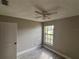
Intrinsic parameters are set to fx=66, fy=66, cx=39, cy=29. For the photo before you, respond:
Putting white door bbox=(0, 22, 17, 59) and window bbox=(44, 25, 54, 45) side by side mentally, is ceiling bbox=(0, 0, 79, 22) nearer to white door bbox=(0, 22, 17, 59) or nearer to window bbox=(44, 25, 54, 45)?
white door bbox=(0, 22, 17, 59)

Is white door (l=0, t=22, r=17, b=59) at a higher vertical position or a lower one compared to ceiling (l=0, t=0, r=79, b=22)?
lower

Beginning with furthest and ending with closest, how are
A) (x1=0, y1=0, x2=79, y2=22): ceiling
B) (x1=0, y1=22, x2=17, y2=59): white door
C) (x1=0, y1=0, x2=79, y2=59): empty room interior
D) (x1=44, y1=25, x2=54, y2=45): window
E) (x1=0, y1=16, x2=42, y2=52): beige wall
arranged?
(x1=44, y1=25, x2=54, y2=45): window < (x1=0, y1=16, x2=42, y2=52): beige wall < (x1=0, y1=22, x2=17, y2=59): white door < (x1=0, y1=0, x2=79, y2=59): empty room interior < (x1=0, y1=0, x2=79, y2=22): ceiling

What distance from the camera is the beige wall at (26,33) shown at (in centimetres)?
399

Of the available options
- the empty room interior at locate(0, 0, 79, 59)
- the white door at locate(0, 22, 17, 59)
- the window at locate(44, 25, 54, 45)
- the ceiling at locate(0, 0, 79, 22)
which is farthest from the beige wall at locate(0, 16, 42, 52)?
the ceiling at locate(0, 0, 79, 22)

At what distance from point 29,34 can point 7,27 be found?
2095mm

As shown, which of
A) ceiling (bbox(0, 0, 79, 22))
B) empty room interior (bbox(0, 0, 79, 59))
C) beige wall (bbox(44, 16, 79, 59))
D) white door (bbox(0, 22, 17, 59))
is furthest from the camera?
beige wall (bbox(44, 16, 79, 59))

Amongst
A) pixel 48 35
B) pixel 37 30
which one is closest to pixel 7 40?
pixel 37 30

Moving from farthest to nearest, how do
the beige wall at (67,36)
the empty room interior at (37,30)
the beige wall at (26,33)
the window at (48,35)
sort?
the window at (48,35) → the beige wall at (26,33) → the beige wall at (67,36) → the empty room interior at (37,30)

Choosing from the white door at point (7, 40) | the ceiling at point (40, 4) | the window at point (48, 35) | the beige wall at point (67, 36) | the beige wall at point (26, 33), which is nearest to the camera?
the ceiling at point (40, 4)

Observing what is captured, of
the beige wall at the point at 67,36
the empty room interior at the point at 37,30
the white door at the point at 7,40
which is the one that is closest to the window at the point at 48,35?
the empty room interior at the point at 37,30

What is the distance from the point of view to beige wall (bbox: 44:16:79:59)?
3173 millimetres

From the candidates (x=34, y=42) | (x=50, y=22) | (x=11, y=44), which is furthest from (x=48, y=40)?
(x=11, y=44)

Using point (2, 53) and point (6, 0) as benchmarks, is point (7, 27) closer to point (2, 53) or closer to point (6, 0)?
point (2, 53)

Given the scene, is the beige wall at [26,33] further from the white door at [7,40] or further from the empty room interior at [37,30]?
the white door at [7,40]
